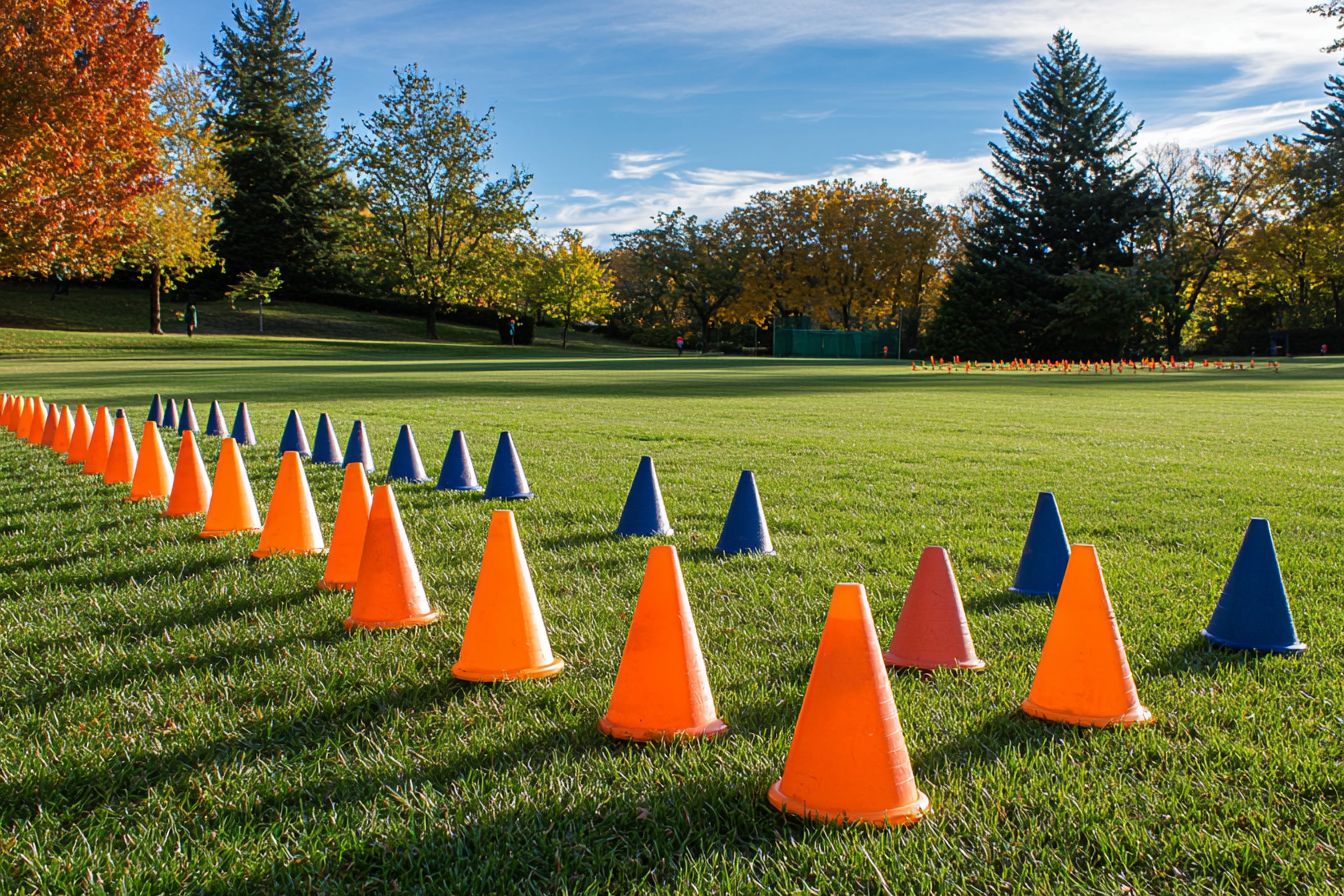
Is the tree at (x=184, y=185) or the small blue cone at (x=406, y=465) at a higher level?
the tree at (x=184, y=185)

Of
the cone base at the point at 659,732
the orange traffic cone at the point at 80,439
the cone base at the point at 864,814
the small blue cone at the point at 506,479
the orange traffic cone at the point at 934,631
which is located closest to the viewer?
the cone base at the point at 864,814

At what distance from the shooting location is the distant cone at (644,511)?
540cm

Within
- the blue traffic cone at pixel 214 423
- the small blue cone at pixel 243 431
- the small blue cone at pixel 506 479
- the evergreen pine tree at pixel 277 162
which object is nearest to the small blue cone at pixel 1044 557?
the small blue cone at pixel 506 479

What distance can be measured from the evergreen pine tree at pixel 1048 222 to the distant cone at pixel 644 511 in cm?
4980

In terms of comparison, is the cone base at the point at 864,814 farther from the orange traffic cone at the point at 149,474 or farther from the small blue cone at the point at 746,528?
the orange traffic cone at the point at 149,474

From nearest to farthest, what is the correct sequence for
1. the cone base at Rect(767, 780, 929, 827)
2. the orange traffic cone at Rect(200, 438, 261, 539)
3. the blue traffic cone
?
1. the cone base at Rect(767, 780, 929, 827)
2. the orange traffic cone at Rect(200, 438, 261, 539)
3. the blue traffic cone

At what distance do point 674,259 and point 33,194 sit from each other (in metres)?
61.6

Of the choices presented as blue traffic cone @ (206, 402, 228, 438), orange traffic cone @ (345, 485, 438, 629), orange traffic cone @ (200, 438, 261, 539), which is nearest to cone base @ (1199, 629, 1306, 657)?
orange traffic cone @ (345, 485, 438, 629)

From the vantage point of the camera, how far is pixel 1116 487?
23.7 ft

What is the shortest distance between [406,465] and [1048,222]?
171 ft

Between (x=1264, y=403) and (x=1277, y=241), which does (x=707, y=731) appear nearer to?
(x=1264, y=403)

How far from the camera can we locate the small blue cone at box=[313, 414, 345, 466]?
8.30 m

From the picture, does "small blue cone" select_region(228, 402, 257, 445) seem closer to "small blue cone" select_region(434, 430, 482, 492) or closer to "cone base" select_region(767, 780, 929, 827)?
"small blue cone" select_region(434, 430, 482, 492)

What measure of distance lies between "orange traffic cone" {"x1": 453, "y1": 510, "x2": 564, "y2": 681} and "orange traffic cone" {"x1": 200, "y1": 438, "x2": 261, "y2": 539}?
292 centimetres
